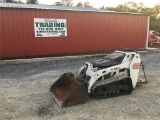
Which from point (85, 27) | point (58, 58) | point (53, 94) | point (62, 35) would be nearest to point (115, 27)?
point (85, 27)

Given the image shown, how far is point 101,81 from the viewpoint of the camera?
5469 mm

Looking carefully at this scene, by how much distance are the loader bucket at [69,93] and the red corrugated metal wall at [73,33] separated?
669 centimetres

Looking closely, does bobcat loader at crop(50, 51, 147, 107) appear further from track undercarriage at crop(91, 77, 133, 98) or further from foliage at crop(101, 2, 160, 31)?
foliage at crop(101, 2, 160, 31)

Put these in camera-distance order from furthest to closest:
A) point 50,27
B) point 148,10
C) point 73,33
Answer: point 148,10, point 73,33, point 50,27

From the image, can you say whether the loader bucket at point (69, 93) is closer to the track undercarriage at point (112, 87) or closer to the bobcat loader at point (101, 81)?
the bobcat loader at point (101, 81)

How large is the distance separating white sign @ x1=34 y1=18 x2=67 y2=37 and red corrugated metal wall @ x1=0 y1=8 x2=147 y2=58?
0.67ft

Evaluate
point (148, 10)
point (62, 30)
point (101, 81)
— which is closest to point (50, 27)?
point (62, 30)

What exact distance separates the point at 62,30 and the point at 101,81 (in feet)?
26.0

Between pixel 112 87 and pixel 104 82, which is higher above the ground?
pixel 104 82

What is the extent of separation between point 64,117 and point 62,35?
29.0ft

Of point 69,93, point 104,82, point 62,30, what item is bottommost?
point 69,93

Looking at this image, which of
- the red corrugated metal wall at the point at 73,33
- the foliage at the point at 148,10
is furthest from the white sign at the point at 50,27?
the foliage at the point at 148,10

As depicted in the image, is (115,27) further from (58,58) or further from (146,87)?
(146,87)

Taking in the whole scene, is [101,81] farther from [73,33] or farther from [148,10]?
[148,10]
